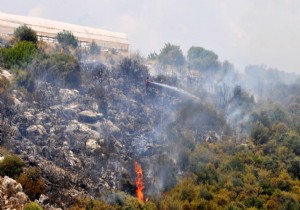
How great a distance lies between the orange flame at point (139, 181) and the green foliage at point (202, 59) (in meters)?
34.2

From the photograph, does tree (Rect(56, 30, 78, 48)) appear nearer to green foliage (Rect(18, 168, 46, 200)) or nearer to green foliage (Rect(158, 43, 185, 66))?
green foliage (Rect(158, 43, 185, 66))

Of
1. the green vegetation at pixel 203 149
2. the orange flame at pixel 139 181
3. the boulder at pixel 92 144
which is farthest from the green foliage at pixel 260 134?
the boulder at pixel 92 144

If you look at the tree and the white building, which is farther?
the white building

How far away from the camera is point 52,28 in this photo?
189ft

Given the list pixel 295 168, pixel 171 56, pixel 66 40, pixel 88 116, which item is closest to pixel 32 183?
pixel 88 116

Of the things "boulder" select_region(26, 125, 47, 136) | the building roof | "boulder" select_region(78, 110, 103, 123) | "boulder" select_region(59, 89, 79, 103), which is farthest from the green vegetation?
the building roof

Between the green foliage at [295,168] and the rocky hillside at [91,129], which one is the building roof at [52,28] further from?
the green foliage at [295,168]

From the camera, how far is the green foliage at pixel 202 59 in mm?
62562

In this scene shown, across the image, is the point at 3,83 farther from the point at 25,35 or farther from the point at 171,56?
the point at 171,56

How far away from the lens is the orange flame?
91.6 feet

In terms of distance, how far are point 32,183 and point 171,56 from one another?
139 ft

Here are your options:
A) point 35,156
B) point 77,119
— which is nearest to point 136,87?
point 77,119

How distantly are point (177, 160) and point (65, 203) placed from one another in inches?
466

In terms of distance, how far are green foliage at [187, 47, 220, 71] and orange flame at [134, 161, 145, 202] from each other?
3423cm
